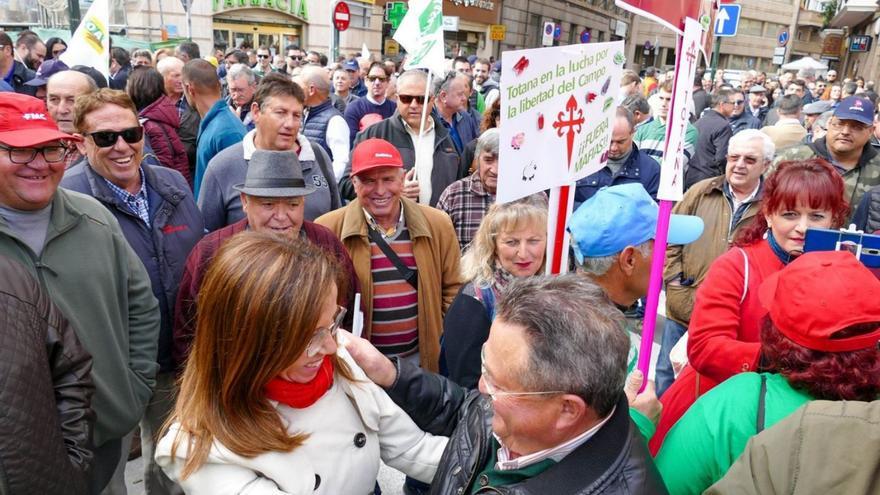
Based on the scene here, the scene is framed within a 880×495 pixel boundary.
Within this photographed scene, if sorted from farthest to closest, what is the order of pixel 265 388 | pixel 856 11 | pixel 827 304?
pixel 856 11, pixel 265 388, pixel 827 304

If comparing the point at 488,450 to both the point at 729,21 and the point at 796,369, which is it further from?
the point at 729,21

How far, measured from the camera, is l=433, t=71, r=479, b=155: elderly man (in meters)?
6.04

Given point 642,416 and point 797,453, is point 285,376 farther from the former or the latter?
point 797,453

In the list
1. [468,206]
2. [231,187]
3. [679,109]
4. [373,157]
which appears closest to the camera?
[679,109]

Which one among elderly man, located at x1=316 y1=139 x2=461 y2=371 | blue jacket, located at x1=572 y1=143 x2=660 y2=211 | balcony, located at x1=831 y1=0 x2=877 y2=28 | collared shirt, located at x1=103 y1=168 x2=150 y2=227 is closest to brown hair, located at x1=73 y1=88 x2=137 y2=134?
collared shirt, located at x1=103 y1=168 x2=150 y2=227

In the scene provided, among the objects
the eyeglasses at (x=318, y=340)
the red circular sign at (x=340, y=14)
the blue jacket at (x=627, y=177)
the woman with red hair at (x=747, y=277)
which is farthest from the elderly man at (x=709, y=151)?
the red circular sign at (x=340, y=14)

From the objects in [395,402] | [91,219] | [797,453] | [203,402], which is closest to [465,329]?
[395,402]

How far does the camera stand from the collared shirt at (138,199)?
281 centimetres

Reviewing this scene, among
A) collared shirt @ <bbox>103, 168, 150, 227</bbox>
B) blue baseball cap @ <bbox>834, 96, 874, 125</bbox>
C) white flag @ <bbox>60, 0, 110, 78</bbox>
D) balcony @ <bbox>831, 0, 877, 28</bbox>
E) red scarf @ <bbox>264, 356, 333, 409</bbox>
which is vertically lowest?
red scarf @ <bbox>264, 356, 333, 409</bbox>

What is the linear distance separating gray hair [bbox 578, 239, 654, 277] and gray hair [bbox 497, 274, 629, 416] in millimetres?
760

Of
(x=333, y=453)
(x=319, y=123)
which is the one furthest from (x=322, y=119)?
(x=333, y=453)

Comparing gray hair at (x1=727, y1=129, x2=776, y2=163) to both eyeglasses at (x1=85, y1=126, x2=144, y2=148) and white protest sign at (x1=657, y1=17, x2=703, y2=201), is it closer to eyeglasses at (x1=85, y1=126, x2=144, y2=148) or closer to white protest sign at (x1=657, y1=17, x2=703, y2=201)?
white protest sign at (x1=657, y1=17, x2=703, y2=201)

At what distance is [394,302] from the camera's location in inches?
116

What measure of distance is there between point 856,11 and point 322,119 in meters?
33.9
